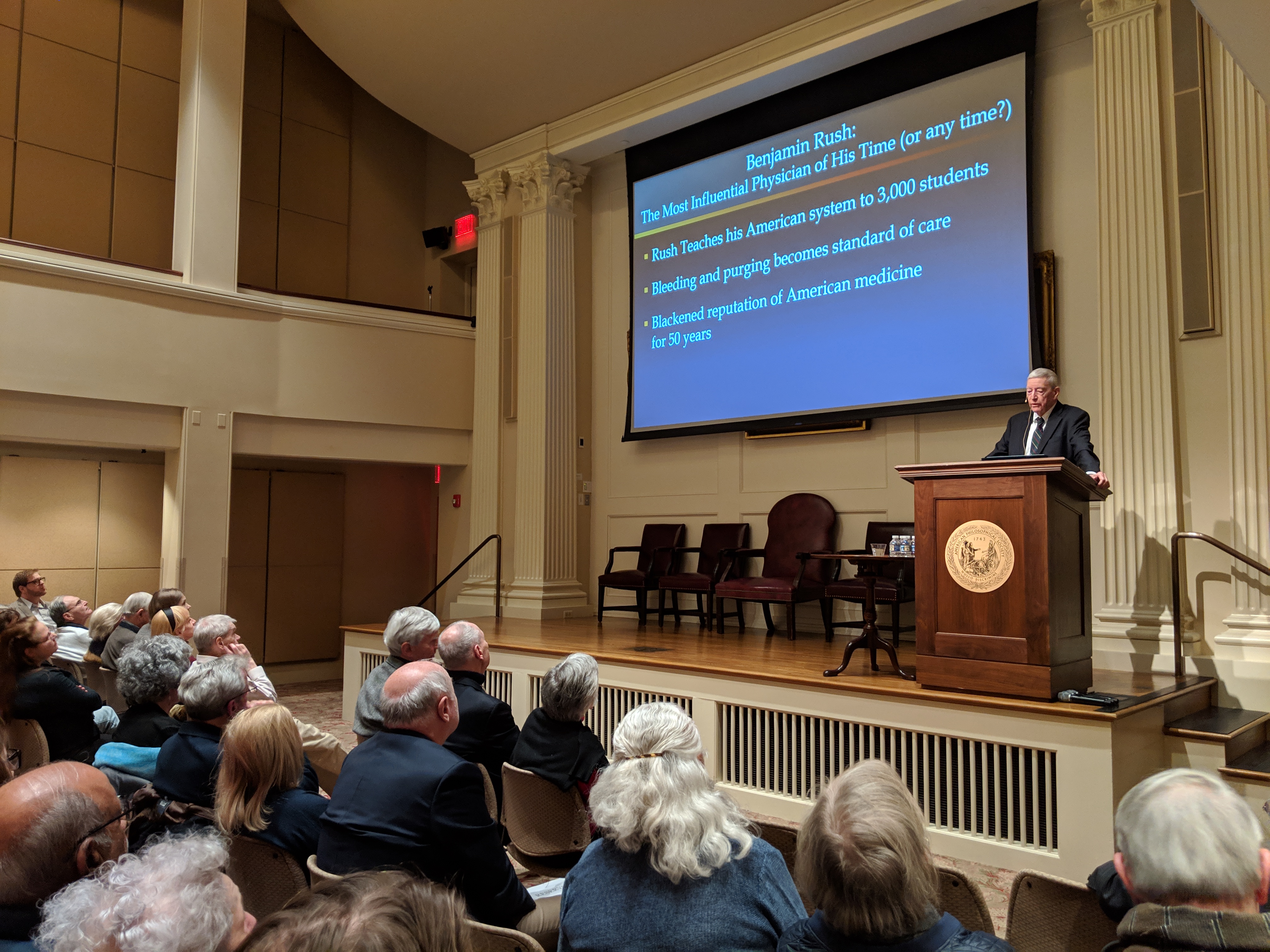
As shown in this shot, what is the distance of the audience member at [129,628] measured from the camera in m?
4.33

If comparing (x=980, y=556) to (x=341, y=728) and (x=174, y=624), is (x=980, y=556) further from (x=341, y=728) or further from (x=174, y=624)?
(x=341, y=728)

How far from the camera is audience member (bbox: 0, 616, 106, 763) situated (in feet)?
9.89

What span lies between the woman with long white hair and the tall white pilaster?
6907mm

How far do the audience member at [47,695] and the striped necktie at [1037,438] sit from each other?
13.0 feet

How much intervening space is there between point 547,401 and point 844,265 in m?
2.85

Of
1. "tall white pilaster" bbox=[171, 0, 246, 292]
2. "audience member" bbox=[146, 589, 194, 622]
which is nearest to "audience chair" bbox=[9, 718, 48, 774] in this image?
"audience member" bbox=[146, 589, 194, 622]

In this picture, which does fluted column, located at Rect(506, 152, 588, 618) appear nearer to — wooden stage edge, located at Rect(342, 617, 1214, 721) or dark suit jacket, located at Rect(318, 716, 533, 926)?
wooden stage edge, located at Rect(342, 617, 1214, 721)

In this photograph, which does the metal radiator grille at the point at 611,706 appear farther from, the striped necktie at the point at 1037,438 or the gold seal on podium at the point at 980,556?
the striped necktie at the point at 1037,438

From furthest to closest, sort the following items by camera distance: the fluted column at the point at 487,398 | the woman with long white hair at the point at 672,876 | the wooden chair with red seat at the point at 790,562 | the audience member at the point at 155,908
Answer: the fluted column at the point at 487,398 → the wooden chair with red seat at the point at 790,562 → the woman with long white hair at the point at 672,876 → the audience member at the point at 155,908

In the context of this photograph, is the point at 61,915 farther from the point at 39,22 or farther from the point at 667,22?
the point at 39,22

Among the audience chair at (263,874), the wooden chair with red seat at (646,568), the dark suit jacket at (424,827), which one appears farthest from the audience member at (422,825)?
the wooden chair with red seat at (646,568)

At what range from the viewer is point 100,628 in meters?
4.73

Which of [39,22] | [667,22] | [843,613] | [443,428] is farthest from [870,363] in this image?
[39,22]

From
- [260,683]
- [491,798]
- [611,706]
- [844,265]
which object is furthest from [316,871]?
[844,265]
